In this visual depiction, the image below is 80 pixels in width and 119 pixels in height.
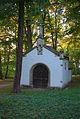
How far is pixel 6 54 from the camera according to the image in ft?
178

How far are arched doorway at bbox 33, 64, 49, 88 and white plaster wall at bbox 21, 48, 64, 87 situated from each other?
21.9 inches

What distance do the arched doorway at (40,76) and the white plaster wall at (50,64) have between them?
1.83 feet

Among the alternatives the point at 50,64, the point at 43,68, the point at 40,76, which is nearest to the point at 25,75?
the point at 40,76

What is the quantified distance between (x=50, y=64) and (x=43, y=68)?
0.96m

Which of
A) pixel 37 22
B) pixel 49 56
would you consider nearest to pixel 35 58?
pixel 49 56

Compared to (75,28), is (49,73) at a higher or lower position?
lower

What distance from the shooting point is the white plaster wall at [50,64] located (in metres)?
35.1

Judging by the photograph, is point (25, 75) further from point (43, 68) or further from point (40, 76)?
point (43, 68)

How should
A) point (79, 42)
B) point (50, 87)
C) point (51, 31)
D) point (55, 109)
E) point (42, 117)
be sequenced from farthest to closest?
point (51, 31) → point (79, 42) → point (50, 87) → point (55, 109) → point (42, 117)

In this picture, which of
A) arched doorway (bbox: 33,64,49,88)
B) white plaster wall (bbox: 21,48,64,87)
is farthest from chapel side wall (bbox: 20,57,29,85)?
Answer: arched doorway (bbox: 33,64,49,88)

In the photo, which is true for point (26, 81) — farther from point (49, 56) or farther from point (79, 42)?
point (79, 42)

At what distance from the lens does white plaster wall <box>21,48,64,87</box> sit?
35.1 metres

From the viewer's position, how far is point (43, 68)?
35.8 m

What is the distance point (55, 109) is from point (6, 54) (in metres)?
40.5
